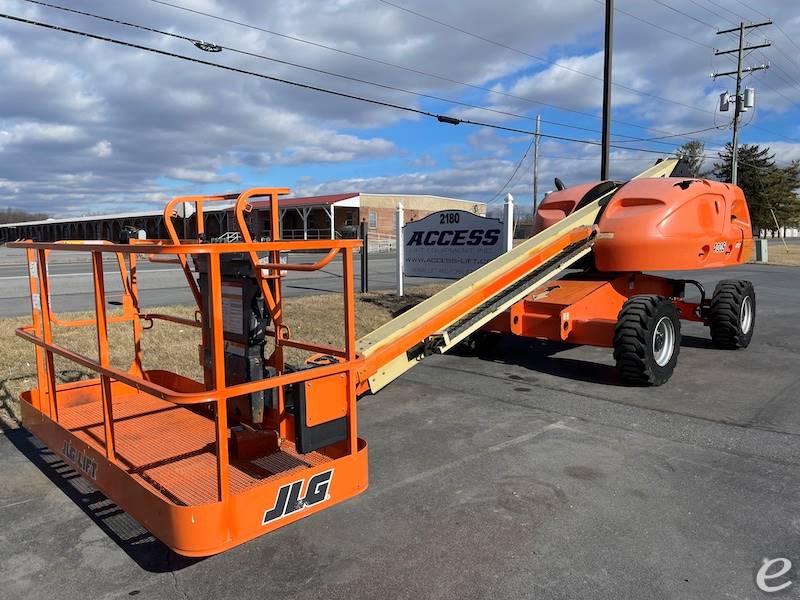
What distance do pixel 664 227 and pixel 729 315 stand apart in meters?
2.11

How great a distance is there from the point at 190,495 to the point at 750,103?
135 feet

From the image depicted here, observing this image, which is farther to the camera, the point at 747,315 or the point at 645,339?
the point at 747,315

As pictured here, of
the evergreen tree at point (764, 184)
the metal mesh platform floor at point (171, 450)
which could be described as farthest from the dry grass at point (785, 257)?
the metal mesh platform floor at point (171, 450)

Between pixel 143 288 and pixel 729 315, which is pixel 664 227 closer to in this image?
pixel 729 315

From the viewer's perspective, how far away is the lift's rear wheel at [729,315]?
8.62m

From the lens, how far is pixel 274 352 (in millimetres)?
4465

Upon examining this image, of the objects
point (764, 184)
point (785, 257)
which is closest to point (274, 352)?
point (785, 257)

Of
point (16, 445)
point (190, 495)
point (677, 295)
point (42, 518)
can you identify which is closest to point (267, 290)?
point (190, 495)

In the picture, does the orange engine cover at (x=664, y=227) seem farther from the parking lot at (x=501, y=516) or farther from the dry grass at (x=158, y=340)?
the dry grass at (x=158, y=340)

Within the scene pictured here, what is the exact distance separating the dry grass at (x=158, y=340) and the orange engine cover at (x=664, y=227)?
4.15 meters

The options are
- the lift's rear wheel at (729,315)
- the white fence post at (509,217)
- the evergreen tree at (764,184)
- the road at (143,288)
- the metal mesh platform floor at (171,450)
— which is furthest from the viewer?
the evergreen tree at (764,184)

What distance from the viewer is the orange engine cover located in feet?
24.6

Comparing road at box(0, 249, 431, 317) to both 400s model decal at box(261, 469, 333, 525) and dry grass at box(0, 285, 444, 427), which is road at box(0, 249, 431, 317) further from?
400s model decal at box(261, 469, 333, 525)

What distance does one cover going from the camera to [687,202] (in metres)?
7.65
